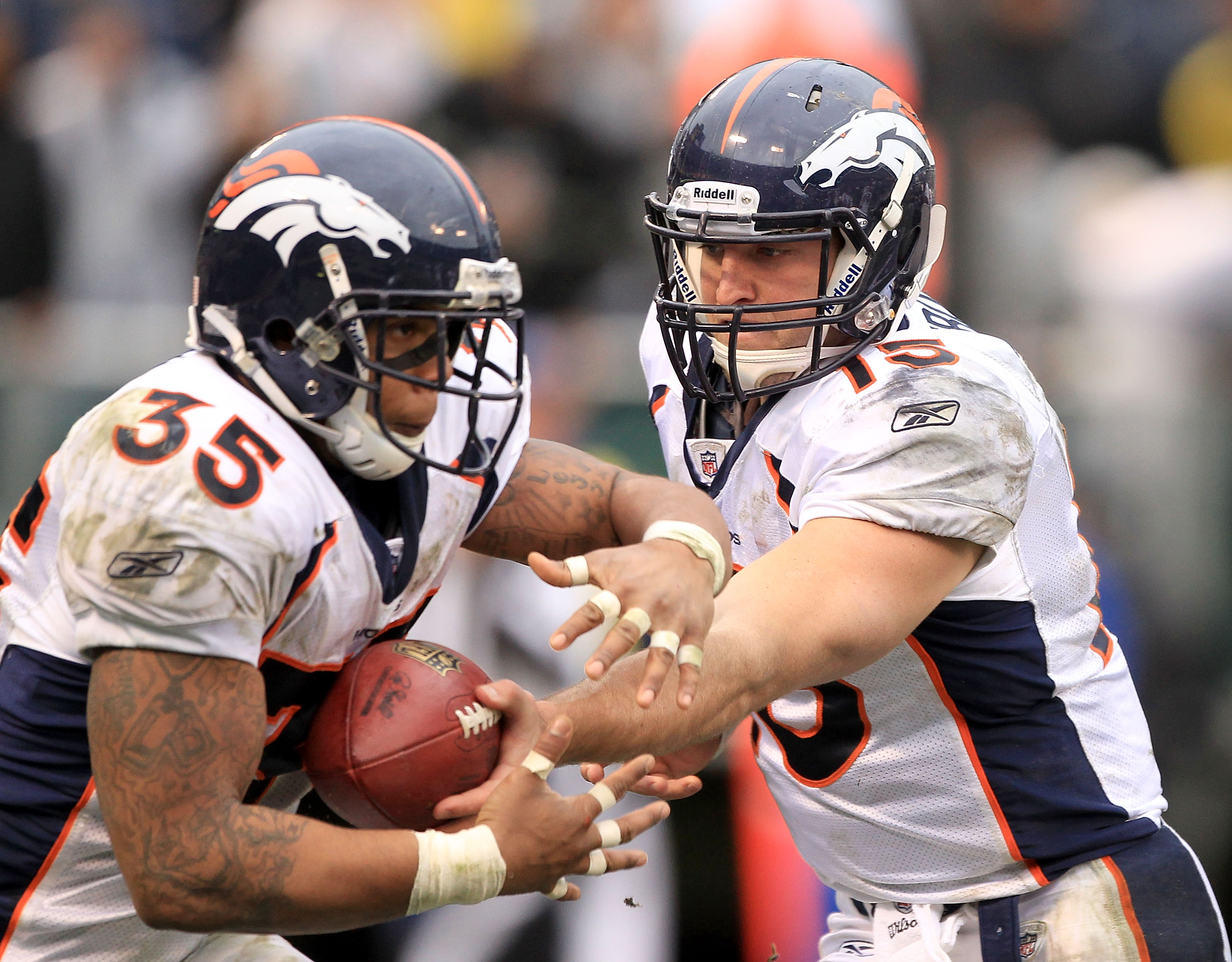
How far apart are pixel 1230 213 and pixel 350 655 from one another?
504 centimetres

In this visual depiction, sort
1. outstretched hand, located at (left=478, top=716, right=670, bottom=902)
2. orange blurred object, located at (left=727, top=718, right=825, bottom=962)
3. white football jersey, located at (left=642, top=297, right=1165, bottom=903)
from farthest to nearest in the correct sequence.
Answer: orange blurred object, located at (left=727, top=718, right=825, bottom=962)
white football jersey, located at (left=642, top=297, right=1165, bottom=903)
outstretched hand, located at (left=478, top=716, right=670, bottom=902)

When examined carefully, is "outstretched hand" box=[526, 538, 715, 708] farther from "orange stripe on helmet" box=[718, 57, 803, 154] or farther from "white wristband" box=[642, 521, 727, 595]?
"orange stripe on helmet" box=[718, 57, 803, 154]

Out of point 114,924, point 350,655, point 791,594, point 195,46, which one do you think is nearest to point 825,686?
point 791,594

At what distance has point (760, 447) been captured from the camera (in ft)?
9.95

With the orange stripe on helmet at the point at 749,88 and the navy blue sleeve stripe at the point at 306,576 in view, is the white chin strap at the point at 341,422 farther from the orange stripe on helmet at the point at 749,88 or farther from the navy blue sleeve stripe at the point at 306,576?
the orange stripe on helmet at the point at 749,88

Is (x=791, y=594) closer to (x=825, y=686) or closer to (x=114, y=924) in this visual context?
(x=825, y=686)

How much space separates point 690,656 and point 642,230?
414cm

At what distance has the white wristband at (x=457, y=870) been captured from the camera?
→ 2330 mm

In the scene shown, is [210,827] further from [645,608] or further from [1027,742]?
[1027,742]

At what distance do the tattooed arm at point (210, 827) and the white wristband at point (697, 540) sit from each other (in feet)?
1.92

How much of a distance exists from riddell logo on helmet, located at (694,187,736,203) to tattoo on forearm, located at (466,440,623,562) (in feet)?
1.96

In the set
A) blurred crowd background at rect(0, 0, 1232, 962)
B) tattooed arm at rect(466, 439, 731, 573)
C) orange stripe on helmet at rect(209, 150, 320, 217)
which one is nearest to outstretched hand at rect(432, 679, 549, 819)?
tattooed arm at rect(466, 439, 731, 573)

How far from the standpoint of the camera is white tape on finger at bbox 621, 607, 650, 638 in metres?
2.27

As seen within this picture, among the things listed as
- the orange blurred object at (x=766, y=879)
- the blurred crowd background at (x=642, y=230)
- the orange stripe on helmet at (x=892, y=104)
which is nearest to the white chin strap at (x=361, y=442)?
the orange stripe on helmet at (x=892, y=104)
